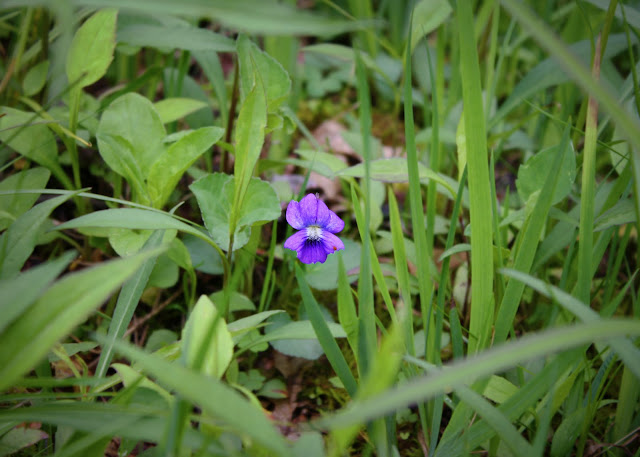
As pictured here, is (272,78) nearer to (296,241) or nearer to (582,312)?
(296,241)

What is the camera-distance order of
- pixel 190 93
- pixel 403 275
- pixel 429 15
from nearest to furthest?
pixel 403 275 < pixel 429 15 < pixel 190 93

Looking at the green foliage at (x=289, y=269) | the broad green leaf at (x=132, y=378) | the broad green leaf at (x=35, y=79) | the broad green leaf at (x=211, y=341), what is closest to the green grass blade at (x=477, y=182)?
the green foliage at (x=289, y=269)

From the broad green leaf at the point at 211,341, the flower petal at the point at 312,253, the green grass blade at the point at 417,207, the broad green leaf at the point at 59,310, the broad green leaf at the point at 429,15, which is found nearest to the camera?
the broad green leaf at the point at 59,310

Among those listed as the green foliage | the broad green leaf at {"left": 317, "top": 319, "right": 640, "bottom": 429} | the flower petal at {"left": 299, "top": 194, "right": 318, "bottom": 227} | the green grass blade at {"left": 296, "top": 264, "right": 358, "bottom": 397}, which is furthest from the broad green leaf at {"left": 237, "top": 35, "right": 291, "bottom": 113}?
the broad green leaf at {"left": 317, "top": 319, "right": 640, "bottom": 429}

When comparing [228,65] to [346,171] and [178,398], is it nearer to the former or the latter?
[346,171]

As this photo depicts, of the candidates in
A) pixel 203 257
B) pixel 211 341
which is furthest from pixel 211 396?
pixel 203 257

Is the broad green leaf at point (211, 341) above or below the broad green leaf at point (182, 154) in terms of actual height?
below

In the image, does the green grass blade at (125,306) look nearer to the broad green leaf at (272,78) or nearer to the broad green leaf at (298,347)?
the broad green leaf at (298,347)

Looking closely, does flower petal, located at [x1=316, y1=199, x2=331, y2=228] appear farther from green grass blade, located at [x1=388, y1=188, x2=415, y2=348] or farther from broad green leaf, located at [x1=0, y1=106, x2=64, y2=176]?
broad green leaf, located at [x1=0, y1=106, x2=64, y2=176]
